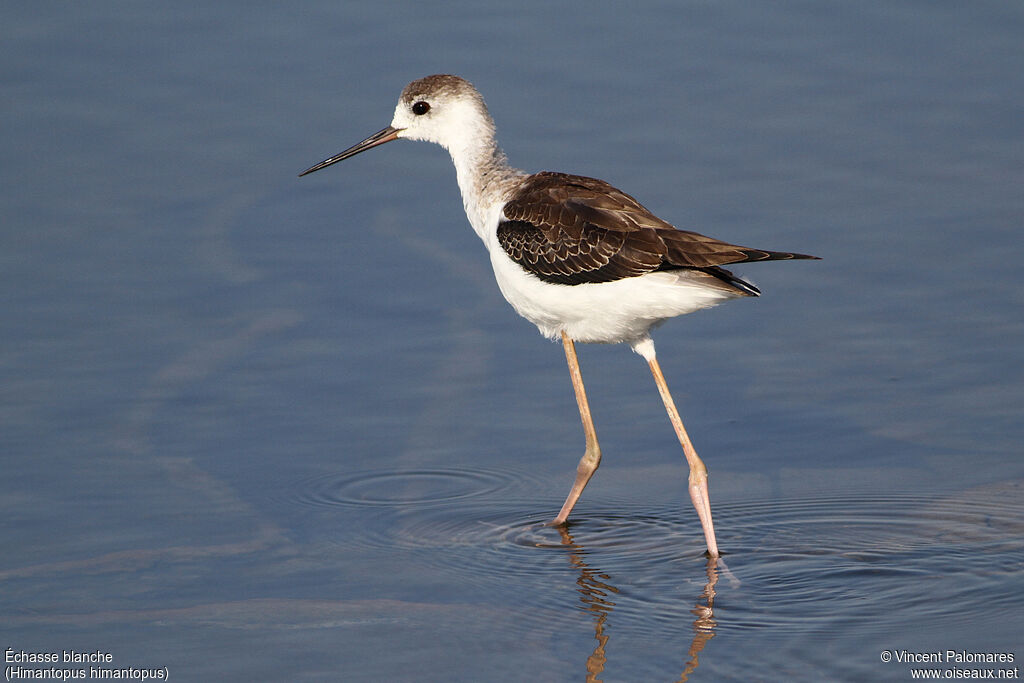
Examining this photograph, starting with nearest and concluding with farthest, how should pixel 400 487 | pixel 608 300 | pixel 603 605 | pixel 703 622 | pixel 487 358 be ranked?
pixel 703 622, pixel 603 605, pixel 608 300, pixel 400 487, pixel 487 358

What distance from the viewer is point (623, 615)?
634cm

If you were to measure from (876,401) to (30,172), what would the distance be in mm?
6474

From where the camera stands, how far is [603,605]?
644 centimetres

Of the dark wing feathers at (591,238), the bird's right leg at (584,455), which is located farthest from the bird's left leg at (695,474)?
the dark wing feathers at (591,238)

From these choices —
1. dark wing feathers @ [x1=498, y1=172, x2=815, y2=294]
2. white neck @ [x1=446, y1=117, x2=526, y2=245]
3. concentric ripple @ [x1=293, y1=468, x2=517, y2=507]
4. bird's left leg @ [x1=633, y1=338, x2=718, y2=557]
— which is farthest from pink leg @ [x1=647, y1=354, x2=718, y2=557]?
white neck @ [x1=446, y1=117, x2=526, y2=245]

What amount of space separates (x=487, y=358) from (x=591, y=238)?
6.77 feet

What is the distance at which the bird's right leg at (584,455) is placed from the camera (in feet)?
24.5

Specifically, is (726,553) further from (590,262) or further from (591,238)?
(591,238)

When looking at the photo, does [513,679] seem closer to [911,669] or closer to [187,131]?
[911,669]

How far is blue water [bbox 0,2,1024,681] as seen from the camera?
20.7ft

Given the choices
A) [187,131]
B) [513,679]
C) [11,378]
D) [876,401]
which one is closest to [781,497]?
[876,401]

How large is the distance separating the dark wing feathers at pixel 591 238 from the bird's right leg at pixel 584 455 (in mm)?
601

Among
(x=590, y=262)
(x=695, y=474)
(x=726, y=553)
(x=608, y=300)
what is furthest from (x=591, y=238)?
(x=726, y=553)

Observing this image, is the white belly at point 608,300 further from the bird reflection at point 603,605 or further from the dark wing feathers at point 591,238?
the bird reflection at point 603,605
